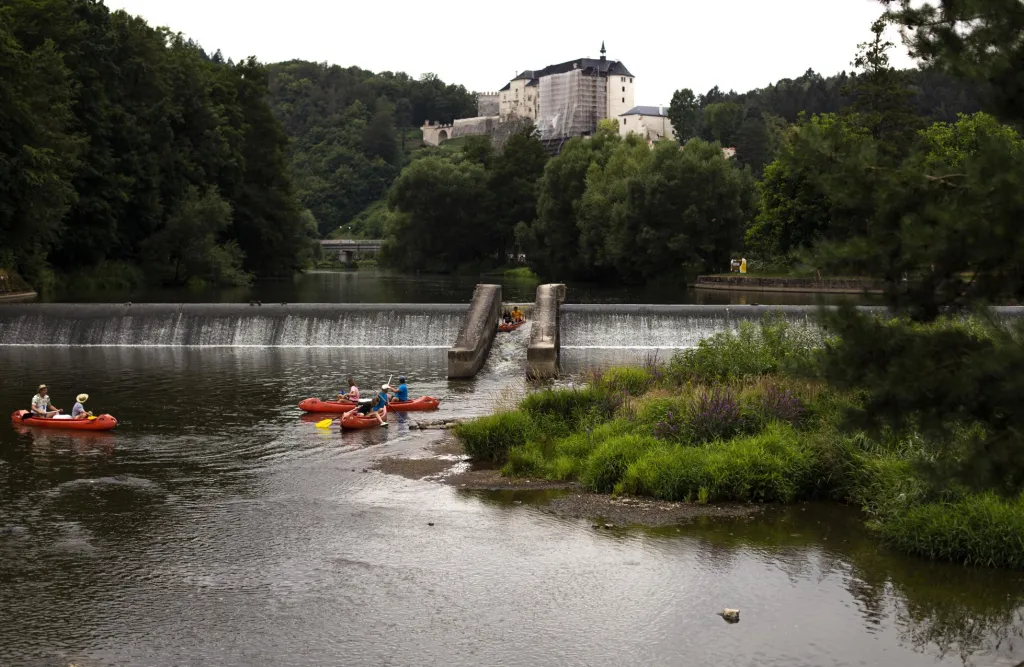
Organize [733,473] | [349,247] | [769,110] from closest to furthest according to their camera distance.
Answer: [733,473], [349,247], [769,110]

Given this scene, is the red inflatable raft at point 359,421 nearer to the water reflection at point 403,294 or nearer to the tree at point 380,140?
the water reflection at point 403,294

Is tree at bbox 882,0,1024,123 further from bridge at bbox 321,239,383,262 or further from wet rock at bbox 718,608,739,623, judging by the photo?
bridge at bbox 321,239,383,262

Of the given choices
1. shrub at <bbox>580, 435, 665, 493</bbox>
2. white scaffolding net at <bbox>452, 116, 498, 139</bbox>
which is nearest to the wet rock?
shrub at <bbox>580, 435, 665, 493</bbox>

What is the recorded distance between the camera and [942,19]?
692cm

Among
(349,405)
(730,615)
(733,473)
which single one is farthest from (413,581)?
(349,405)

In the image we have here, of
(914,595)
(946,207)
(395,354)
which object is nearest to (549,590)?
(914,595)

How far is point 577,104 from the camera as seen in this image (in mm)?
162750

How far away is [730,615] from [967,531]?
338cm

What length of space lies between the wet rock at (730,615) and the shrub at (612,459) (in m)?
4.50

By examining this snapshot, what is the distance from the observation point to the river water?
33.8ft

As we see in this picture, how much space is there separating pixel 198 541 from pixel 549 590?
465 centimetres

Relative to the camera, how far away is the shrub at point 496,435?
1788 cm

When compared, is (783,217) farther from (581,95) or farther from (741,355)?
(581,95)

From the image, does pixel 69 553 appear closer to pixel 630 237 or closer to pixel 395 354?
pixel 395 354
